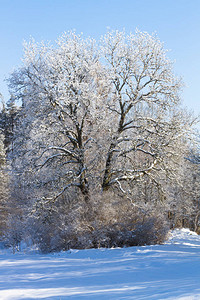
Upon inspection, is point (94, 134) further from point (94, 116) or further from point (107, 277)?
point (107, 277)

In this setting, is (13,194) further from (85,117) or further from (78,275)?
(78,275)

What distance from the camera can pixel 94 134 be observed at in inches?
609

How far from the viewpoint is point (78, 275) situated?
24.1 feet

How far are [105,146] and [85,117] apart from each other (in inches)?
69.2

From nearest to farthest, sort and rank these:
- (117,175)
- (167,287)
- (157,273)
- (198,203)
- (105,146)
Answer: (167,287), (157,273), (105,146), (117,175), (198,203)

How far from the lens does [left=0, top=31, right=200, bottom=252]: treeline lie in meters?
14.1

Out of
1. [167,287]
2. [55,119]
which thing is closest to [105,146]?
[55,119]

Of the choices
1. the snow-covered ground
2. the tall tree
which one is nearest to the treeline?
the tall tree

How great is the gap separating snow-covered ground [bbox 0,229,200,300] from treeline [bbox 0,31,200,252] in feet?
12.6

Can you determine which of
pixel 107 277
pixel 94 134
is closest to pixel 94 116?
pixel 94 134

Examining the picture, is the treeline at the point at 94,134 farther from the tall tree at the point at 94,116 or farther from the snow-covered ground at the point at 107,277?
the snow-covered ground at the point at 107,277

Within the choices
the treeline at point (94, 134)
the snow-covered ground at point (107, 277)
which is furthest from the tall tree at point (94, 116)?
the snow-covered ground at point (107, 277)

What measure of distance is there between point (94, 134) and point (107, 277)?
9247 mm

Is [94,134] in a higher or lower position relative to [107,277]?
higher
